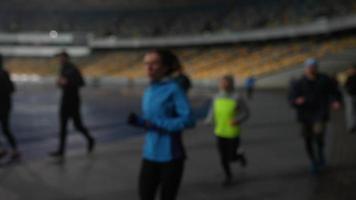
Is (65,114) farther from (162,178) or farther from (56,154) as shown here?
(162,178)

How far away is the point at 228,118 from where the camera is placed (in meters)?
5.42

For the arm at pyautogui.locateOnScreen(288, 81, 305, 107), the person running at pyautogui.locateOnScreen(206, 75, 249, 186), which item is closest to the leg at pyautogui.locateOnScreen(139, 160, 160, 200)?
the person running at pyautogui.locateOnScreen(206, 75, 249, 186)

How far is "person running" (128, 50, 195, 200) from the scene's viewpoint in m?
3.08

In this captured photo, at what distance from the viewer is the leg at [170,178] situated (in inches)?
124

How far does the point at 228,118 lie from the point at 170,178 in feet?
7.94

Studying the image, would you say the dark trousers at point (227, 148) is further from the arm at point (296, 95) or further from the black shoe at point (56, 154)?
the black shoe at point (56, 154)

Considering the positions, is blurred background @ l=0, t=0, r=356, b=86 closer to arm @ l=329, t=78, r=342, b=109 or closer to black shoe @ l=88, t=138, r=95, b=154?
arm @ l=329, t=78, r=342, b=109

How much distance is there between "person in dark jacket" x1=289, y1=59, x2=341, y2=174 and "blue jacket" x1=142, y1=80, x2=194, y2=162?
333cm

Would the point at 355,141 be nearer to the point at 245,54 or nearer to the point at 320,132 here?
the point at 320,132

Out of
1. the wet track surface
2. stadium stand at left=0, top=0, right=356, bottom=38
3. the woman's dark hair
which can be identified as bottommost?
the wet track surface

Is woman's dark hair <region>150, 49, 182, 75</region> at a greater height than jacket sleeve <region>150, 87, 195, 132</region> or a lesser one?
greater

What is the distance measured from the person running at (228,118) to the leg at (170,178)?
7.58 feet

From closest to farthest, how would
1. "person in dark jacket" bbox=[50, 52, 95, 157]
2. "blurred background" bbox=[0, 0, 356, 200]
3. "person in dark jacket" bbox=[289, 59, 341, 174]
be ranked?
"blurred background" bbox=[0, 0, 356, 200]
"person in dark jacket" bbox=[289, 59, 341, 174]
"person in dark jacket" bbox=[50, 52, 95, 157]

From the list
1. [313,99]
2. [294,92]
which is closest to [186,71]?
[294,92]
